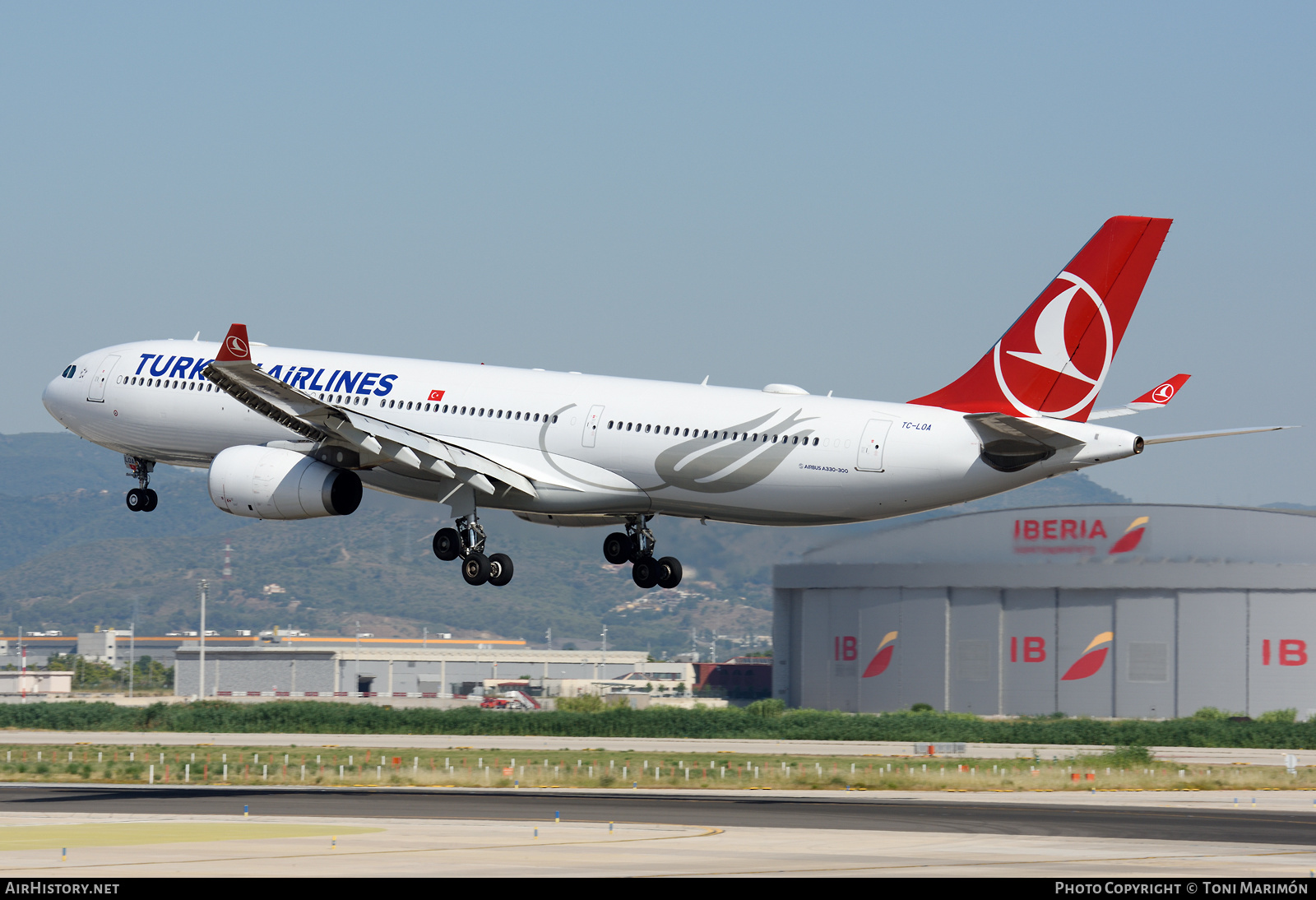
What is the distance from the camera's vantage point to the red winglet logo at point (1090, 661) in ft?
333

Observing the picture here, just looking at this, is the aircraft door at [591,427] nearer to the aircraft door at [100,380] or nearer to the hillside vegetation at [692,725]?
the aircraft door at [100,380]

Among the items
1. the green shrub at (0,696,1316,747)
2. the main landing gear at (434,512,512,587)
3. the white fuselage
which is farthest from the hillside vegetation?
the main landing gear at (434,512,512,587)

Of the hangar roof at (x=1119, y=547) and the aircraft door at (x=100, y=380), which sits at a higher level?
the aircraft door at (x=100, y=380)

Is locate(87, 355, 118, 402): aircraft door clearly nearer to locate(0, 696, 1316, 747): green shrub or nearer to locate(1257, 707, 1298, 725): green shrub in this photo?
locate(0, 696, 1316, 747): green shrub

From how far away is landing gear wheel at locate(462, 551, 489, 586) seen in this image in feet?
148

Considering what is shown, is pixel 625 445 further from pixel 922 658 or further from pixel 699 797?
pixel 922 658

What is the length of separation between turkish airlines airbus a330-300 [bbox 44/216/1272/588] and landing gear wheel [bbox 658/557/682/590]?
5cm

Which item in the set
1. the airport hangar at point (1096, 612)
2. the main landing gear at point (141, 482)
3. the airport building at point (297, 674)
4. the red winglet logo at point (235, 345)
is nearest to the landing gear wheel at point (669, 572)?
the red winglet logo at point (235, 345)

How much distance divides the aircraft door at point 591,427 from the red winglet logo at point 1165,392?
1362 centimetres

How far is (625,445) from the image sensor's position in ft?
144

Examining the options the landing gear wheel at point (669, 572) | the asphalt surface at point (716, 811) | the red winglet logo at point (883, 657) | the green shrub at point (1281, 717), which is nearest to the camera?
the asphalt surface at point (716, 811)

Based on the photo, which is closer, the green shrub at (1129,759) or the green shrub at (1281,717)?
the green shrub at (1129,759)

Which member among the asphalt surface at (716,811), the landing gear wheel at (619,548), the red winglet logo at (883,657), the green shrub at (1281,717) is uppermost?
the landing gear wheel at (619,548)

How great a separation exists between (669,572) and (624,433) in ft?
20.2
